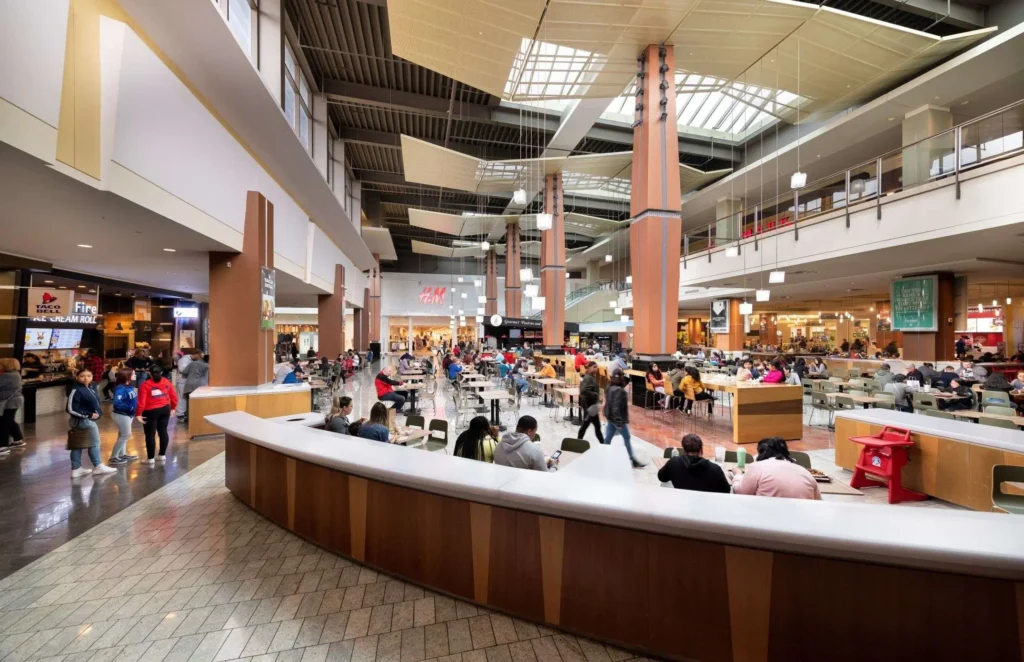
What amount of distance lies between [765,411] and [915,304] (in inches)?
381

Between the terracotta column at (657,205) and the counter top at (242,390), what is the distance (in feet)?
24.7

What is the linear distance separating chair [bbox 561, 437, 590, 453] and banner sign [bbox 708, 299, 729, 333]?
18798 mm

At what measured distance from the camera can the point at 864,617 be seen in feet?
5.90

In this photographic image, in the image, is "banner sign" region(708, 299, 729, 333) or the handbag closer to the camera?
the handbag

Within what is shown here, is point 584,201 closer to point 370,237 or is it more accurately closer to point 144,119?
point 370,237

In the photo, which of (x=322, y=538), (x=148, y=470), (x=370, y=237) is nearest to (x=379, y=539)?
(x=322, y=538)

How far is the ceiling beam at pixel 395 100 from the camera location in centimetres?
1231

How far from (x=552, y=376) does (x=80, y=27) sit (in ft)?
31.7

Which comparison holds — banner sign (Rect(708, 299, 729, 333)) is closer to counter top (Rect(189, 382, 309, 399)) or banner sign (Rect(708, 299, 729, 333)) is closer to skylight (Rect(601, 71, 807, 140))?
skylight (Rect(601, 71, 807, 140))

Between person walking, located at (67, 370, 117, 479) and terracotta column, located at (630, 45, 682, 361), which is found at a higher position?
terracotta column, located at (630, 45, 682, 361)

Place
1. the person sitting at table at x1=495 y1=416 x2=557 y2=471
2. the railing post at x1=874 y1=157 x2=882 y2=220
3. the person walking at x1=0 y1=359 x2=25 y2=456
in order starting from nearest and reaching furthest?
1. the person sitting at table at x1=495 y1=416 x2=557 y2=471
2. the person walking at x1=0 y1=359 x2=25 y2=456
3. the railing post at x1=874 y1=157 x2=882 y2=220

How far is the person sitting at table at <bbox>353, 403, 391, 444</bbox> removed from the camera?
13.6 feet

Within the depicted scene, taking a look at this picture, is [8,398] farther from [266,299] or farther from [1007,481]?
[1007,481]

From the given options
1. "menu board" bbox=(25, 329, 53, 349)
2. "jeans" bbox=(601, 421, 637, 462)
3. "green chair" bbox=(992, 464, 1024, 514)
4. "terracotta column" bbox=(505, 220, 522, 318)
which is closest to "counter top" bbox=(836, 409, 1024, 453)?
"green chair" bbox=(992, 464, 1024, 514)
